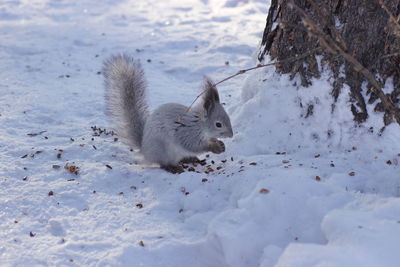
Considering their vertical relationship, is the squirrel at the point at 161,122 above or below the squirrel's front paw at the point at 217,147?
above

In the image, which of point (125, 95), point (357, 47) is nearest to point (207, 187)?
point (125, 95)

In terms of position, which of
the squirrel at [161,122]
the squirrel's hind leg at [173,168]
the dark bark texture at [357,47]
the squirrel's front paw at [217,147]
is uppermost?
the dark bark texture at [357,47]

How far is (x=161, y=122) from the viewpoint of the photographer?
278cm

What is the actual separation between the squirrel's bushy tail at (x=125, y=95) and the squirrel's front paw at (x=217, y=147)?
1.66 feet

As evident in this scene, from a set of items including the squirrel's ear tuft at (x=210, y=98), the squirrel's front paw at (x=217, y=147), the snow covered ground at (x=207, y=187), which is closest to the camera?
the snow covered ground at (x=207, y=187)

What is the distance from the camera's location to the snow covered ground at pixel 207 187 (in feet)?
5.71

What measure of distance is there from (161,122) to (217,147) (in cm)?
41

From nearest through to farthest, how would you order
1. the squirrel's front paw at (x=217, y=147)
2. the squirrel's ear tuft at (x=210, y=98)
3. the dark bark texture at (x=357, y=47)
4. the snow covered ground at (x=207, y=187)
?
the snow covered ground at (x=207, y=187), the dark bark texture at (x=357, y=47), the squirrel's ear tuft at (x=210, y=98), the squirrel's front paw at (x=217, y=147)

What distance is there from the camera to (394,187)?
203cm

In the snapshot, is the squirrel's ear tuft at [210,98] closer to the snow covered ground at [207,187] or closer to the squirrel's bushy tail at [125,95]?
the snow covered ground at [207,187]

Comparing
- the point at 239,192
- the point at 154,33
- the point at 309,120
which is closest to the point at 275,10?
the point at 309,120

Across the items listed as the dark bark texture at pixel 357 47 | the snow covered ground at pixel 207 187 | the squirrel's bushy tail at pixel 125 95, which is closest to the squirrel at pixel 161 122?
the squirrel's bushy tail at pixel 125 95

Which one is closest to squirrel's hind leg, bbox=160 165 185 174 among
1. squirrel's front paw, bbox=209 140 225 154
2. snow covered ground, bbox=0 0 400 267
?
snow covered ground, bbox=0 0 400 267

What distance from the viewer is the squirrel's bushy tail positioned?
9.45 feet
